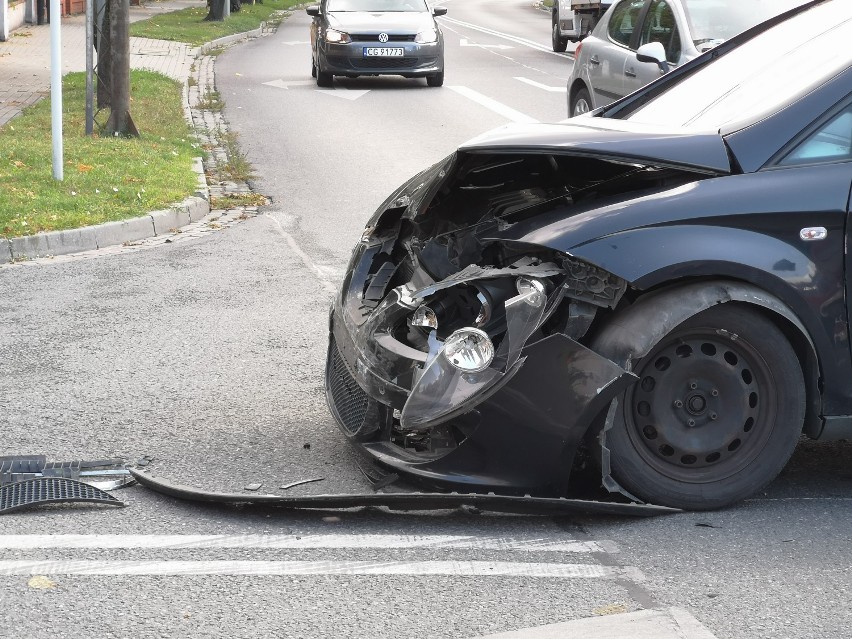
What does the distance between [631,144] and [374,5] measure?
17672mm

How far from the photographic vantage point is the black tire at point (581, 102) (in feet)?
42.1

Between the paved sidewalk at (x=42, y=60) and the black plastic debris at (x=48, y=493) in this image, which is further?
the paved sidewalk at (x=42, y=60)

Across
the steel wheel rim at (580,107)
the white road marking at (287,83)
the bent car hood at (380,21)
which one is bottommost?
the white road marking at (287,83)

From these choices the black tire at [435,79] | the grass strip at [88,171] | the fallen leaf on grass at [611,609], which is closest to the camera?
the fallen leaf on grass at [611,609]

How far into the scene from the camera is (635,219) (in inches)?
165

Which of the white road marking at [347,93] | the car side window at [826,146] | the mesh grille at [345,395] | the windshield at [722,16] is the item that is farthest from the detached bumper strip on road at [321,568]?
the white road marking at [347,93]

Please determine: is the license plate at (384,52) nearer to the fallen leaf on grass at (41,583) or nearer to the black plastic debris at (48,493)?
the black plastic debris at (48,493)

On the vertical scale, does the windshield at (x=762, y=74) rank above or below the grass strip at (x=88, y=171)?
above

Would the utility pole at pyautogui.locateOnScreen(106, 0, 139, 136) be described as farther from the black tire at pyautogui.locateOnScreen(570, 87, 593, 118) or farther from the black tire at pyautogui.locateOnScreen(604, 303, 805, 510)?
the black tire at pyautogui.locateOnScreen(604, 303, 805, 510)

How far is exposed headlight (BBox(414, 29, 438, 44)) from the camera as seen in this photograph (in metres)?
20.3

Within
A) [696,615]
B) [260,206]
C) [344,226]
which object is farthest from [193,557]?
[260,206]

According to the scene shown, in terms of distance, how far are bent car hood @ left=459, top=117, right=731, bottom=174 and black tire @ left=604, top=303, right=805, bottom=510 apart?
0.52 metres

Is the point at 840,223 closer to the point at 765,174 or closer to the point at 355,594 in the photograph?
the point at 765,174

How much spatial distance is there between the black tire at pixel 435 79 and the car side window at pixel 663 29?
8.94 metres
